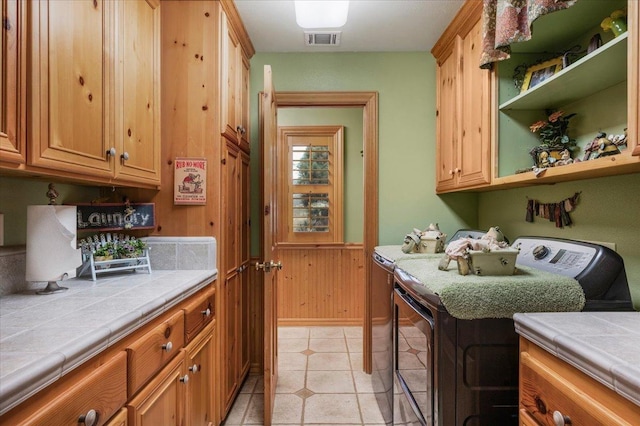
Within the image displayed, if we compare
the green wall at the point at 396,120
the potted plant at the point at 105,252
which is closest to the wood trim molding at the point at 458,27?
the green wall at the point at 396,120

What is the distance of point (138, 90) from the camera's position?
5.08 ft

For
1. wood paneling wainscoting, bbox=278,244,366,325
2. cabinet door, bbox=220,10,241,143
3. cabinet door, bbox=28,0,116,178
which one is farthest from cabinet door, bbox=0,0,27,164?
wood paneling wainscoting, bbox=278,244,366,325

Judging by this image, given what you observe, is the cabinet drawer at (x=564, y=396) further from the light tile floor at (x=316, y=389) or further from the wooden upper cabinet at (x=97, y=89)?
the wooden upper cabinet at (x=97, y=89)

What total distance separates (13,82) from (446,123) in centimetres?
225

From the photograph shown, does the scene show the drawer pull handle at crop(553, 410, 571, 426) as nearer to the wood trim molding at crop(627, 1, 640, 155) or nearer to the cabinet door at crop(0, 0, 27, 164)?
the wood trim molding at crop(627, 1, 640, 155)

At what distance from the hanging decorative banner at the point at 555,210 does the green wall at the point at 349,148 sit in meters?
2.00

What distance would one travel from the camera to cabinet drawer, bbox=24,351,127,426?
2.24ft

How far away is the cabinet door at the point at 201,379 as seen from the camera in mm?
1423

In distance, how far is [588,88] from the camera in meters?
1.39

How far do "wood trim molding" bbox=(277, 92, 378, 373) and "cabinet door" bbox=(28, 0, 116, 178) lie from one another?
1379 mm

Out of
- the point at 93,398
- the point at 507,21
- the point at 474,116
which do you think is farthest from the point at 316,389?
the point at 507,21

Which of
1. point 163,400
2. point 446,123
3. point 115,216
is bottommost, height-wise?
point 163,400

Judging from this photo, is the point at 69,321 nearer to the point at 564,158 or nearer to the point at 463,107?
the point at 564,158

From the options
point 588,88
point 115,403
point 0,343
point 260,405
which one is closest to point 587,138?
point 588,88
